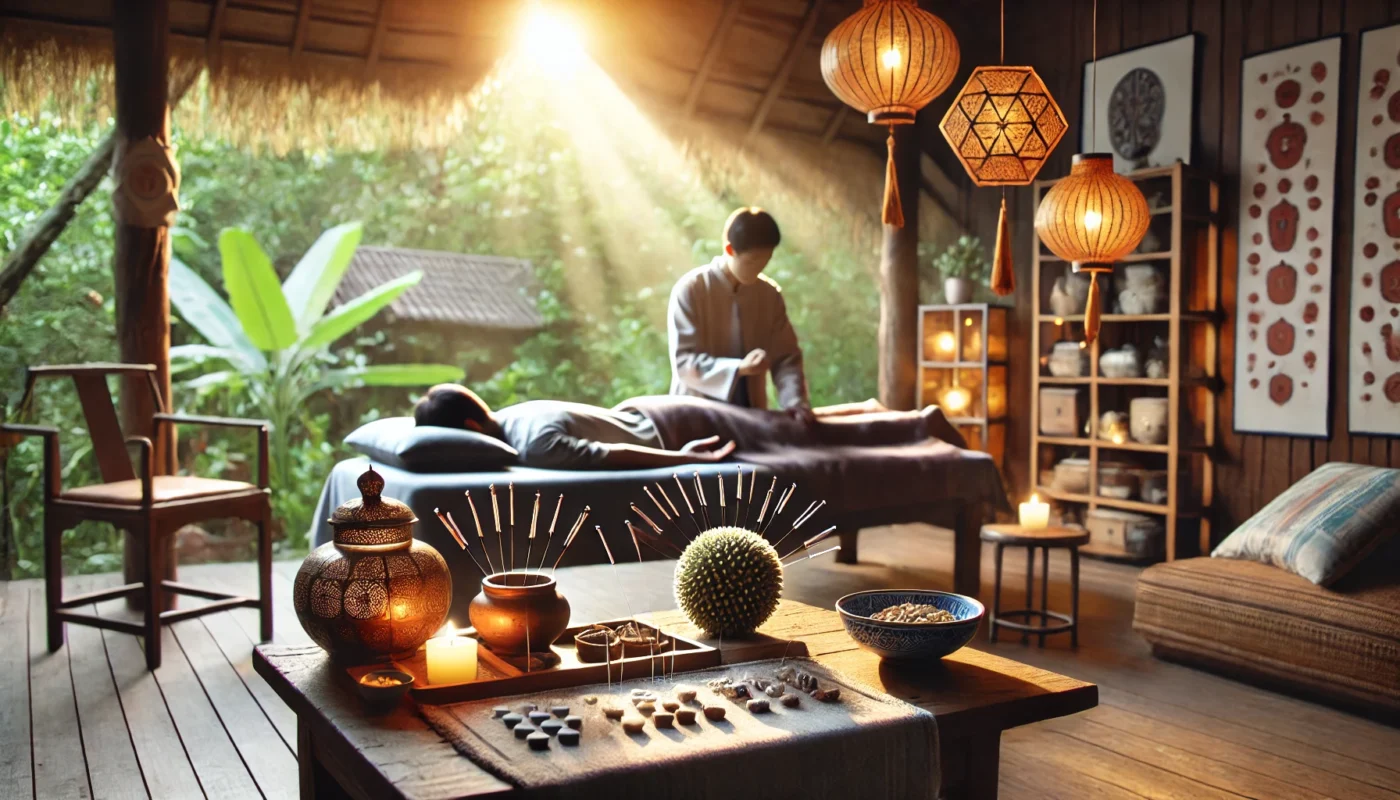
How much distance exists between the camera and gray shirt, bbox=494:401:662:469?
3027 millimetres

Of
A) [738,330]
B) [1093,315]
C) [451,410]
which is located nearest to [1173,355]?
[1093,315]

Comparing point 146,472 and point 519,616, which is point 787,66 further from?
point 519,616

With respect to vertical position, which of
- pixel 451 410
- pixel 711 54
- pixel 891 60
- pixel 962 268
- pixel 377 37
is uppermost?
pixel 711 54

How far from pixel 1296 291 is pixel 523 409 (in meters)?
2.97

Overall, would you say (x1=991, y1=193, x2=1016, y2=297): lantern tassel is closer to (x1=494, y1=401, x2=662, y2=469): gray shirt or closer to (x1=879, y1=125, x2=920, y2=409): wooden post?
(x1=494, y1=401, x2=662, y2=469): gray shirt

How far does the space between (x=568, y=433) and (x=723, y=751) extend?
71.3 inches

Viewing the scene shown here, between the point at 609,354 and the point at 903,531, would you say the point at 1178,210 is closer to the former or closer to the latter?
the point at 903,531

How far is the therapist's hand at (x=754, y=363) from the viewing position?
3730 mm

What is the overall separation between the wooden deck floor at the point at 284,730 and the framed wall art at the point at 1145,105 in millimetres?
2084

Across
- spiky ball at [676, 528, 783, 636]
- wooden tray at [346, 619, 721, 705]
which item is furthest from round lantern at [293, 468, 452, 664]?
spiky ball at [676, 528, 783, 636]

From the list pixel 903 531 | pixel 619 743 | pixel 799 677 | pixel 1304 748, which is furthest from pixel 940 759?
pixel 903 531

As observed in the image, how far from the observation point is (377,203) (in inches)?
330

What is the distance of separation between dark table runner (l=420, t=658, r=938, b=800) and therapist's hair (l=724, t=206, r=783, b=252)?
236cm

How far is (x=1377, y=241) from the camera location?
13.4 feet
